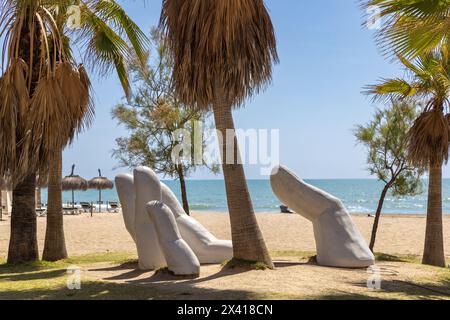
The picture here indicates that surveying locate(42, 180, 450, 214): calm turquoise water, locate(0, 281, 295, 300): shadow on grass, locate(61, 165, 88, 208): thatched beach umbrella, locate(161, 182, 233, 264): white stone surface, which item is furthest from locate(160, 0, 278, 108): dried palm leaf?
locate(42, 180, 450, 214): calm turquoise water

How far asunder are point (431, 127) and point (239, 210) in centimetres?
597

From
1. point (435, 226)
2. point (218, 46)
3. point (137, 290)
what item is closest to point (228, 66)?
point (218, 46)

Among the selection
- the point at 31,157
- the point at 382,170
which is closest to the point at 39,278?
the point at 31,157

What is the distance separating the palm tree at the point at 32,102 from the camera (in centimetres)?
1032

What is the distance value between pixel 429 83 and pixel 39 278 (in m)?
10.2

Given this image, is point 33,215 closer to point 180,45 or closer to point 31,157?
point 31,157

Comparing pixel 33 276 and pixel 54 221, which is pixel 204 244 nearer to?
pixel 33 276

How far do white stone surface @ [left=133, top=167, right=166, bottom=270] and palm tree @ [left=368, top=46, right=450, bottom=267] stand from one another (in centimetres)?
688

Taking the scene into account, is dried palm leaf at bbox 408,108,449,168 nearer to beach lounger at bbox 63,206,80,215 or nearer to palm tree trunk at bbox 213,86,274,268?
palm tree trunk at bbox 213,86,274,268

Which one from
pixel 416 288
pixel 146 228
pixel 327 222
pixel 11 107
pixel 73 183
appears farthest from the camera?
pixel 73 183

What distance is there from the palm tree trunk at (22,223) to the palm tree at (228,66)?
179 inches

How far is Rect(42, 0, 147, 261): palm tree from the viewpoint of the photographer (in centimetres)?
1209

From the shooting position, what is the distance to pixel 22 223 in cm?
1158

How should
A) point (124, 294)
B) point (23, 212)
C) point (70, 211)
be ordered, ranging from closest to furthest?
point (124, 294) → point (23, 212) → point (70, 211)
